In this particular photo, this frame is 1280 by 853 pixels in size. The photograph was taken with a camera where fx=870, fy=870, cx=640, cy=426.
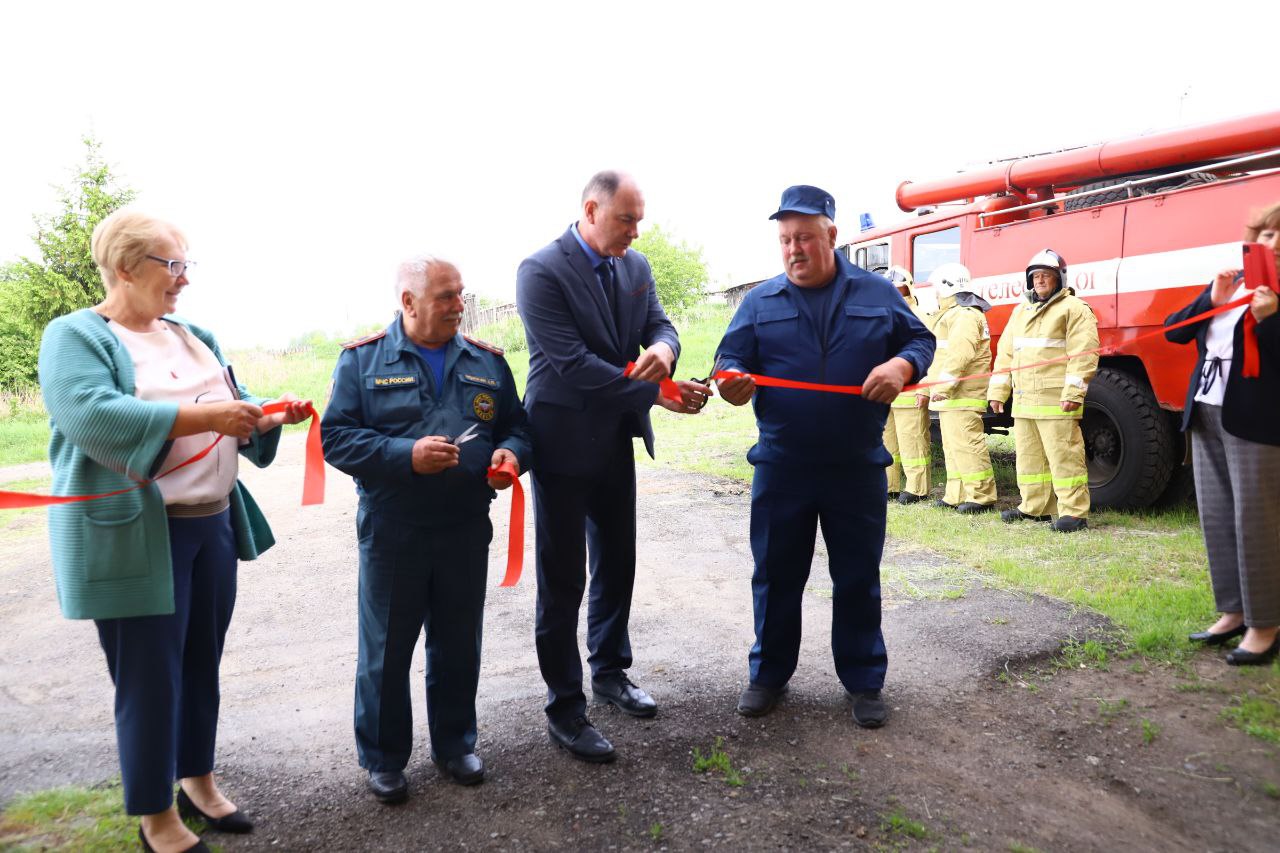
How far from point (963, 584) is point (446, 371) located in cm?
364

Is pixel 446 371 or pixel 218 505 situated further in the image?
pixel 446 371

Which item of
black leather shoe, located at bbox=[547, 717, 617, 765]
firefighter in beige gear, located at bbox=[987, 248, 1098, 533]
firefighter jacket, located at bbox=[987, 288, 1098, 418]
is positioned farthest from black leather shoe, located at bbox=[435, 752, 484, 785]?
firefighter jacket, located at bbox=[987, 288, 1098, 418]

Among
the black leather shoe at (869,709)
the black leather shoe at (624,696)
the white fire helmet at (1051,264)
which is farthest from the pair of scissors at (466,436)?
the white fire helmet at (1051,264)

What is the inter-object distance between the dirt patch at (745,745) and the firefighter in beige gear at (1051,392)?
2.03 m

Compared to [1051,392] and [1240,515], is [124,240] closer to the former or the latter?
[1240,515]

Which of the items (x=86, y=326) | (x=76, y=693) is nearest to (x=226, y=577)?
(x=86, y=326)

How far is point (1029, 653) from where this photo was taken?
161 inches

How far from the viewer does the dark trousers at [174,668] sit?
2.49m

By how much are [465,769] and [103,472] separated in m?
1.53

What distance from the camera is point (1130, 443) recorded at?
677 centimetres

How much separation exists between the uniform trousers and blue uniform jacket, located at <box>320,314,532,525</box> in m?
3.12

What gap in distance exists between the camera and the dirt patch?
2.73m

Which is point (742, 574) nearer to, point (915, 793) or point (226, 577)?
point (915, 793)

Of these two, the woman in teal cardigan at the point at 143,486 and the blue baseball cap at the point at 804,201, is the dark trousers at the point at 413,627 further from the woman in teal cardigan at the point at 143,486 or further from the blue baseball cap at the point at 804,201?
the blue baseball cap at the point at 804,201
